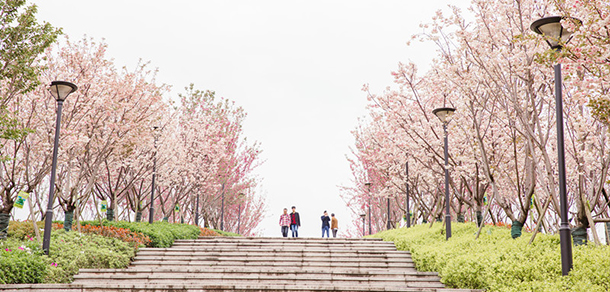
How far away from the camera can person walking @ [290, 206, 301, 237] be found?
24.0 metres

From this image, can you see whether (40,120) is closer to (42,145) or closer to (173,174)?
(42,145)

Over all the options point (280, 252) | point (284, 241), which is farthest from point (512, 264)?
point (284, 241)

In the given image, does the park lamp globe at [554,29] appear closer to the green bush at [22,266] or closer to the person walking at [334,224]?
the green bush at [22,266]

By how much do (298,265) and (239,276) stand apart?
256 cm

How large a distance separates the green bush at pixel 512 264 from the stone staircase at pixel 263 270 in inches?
20.3

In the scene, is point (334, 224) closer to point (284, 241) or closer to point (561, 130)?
point (284, 241)

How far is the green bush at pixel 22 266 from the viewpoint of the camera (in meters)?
8.84

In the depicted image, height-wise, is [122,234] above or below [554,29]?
below

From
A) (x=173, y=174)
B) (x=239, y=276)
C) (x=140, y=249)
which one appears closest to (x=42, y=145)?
(x=140, y=249)

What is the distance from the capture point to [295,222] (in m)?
24.0

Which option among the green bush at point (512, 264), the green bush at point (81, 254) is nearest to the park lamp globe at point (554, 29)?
the green bush at point (512, 264)

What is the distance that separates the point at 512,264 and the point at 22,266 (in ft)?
30.5

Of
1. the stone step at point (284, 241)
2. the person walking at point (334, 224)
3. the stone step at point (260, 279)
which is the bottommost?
the stone step at point (260, 279)

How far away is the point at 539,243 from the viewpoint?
30.8ft
